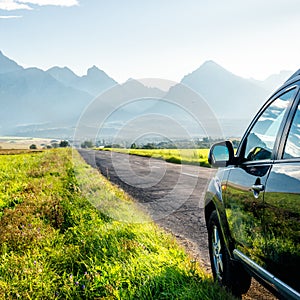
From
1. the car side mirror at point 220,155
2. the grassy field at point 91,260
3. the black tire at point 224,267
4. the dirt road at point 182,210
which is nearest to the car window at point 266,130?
the car side mirror at point 220,155

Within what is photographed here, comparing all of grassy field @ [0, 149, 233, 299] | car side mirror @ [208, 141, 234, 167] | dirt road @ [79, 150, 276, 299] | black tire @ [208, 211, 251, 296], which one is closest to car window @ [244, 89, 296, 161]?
car side mirror @ [208, 141, 234, 167]

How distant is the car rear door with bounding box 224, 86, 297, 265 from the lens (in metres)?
2.81

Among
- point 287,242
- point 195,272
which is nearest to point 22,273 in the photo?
point 195,272

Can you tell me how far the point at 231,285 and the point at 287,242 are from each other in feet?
4.87

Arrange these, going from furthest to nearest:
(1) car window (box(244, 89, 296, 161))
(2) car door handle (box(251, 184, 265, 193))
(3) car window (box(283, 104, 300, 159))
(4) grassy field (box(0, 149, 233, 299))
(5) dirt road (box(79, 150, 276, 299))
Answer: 1. (5) dirt road (box(79, 150, 276, 299))
2. (4) grassy field (box(0, 149, 233, 299))
3. (1) car window (box(244, 89, 296, 161))
4. (2) car door handle (box(251, 184, 265, 193))
5. (3) car window (box(283, 104, 300, 159))

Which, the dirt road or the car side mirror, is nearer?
the car side mirror

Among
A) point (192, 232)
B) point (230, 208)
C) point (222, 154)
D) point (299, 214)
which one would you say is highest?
point (222, 154)

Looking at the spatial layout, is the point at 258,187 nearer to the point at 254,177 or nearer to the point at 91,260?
the point at 254,177

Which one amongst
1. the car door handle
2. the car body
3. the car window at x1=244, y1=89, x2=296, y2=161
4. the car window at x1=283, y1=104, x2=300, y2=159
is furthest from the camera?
the car window at x1=244, y1=89, x2=296, y2=161

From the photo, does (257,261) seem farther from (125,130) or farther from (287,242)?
(125,130)

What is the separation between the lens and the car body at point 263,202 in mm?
2316

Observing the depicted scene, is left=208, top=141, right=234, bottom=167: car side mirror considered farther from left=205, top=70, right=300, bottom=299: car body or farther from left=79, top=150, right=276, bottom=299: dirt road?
left=79, top=150, right=276, bottom=299: dirt road

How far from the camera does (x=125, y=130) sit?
11289mm

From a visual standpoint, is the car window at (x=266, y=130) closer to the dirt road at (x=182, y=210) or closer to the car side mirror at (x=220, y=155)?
the car side mirror at (x=220, y=155)
